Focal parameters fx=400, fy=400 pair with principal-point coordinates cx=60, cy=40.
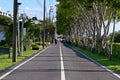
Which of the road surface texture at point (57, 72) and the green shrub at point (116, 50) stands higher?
the green shrub at point (116, 50)

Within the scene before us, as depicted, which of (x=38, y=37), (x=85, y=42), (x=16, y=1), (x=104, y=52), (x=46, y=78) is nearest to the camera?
(x=46, y=78)

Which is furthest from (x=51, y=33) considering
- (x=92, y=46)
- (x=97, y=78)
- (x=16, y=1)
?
(x=97, y=78)

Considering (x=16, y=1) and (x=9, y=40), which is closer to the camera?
(x=16, y=1)

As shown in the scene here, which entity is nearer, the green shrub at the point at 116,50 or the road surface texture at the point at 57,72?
the road surface texture at the point at 57,72

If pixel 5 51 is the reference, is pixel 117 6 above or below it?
above

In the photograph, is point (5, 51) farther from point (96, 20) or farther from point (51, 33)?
point (51, 33)

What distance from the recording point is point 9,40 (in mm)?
40344

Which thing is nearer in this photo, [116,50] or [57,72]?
[57,72]

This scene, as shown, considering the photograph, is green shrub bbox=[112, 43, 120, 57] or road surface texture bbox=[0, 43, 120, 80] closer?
road surface texture bbox=[0, 43, 120, 80]

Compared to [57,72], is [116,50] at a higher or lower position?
higher

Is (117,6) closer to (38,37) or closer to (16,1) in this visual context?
(16,1)

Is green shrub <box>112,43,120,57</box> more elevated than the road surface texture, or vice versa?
green shrub <box>112,43,120,57</box>

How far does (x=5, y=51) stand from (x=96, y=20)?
486 inches

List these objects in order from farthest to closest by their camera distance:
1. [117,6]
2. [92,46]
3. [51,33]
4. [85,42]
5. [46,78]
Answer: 1. [51,33]
2. [85,42]
3. [92,46]
4. [117,6]
5. [46,78]
